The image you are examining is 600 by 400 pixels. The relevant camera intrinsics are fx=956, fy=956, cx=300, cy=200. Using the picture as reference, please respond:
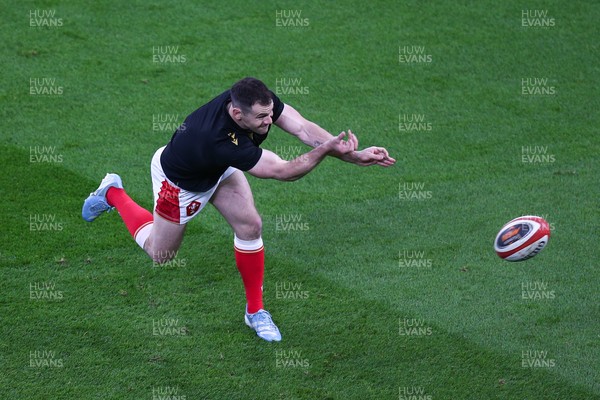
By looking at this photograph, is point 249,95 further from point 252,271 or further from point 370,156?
point 252,271

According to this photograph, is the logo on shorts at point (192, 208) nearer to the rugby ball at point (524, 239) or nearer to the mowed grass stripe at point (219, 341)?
the mowed grass stripe at point (219, 341)

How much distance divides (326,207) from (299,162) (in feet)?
9.75

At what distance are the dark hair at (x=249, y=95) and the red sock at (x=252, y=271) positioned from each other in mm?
1232

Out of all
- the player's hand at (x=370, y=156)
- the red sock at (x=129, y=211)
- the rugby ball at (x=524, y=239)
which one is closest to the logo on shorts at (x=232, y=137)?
the player's hand at (x=370, y=156)

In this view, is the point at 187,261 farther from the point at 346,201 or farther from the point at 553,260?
the point at 553,260

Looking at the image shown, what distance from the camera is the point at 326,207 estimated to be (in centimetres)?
938

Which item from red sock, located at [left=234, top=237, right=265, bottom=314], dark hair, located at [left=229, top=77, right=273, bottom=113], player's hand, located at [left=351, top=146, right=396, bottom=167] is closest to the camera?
player's hand, located at [left=351, top=146, right=396, bottom=167]

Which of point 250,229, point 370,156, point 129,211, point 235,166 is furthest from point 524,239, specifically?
point 129,211

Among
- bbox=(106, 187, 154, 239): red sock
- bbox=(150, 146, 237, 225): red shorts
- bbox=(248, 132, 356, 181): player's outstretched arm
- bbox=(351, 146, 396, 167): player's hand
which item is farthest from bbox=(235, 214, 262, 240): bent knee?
bbox=(351, 146, 396, 167): player's hand

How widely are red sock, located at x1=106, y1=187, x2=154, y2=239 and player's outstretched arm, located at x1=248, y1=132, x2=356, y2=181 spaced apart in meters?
1.58

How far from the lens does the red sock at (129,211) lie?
309 inches

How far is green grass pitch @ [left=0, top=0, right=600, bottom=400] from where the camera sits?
6953 millimetres

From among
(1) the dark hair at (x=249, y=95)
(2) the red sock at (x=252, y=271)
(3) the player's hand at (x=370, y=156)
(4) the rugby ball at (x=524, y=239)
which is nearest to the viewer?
(3) the player's hand at (x=370, y=156)

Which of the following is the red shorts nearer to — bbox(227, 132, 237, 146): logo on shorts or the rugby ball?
bbox(227, 132, 237, 146): logo on shorts
